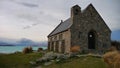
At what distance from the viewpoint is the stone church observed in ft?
158

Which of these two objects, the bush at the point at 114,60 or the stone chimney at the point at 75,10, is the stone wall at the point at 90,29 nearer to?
the stone chimney at the point at 75,10

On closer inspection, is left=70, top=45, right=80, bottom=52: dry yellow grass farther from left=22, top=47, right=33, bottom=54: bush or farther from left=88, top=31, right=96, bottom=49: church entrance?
left=22, top=47, right=33, bottom=54: bush

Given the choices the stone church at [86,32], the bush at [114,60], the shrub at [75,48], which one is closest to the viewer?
the bush at [114,60]

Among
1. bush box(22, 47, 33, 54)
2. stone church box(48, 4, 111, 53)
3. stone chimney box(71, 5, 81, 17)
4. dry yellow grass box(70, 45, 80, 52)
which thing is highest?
stone chimney box(71, 5, 81, 17)

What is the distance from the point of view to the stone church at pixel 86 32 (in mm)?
48197

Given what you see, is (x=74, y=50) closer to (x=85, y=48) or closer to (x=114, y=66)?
(x=85, y=48)

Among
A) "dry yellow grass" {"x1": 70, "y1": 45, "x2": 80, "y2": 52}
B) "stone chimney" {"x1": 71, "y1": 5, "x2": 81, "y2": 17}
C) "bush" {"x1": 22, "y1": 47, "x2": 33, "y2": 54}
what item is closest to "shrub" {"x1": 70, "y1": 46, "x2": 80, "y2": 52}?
"dry yellow grass" {"x1": 70, "y1": 45, "x2": 80, "y2": 52}

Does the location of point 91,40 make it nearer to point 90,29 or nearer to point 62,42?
point 90,29

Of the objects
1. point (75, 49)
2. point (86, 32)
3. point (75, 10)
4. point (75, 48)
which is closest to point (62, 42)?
point (75, 49)

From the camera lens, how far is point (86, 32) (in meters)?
49.2

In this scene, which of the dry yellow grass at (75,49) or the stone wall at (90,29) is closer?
the dry yellow grass at (75,49)

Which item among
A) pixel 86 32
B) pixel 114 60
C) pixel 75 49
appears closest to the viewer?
pixel 114 60

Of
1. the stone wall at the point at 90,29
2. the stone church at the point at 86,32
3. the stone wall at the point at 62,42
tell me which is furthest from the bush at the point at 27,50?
the stone wall at the point at 90,29

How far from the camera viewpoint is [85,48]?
159 feet
